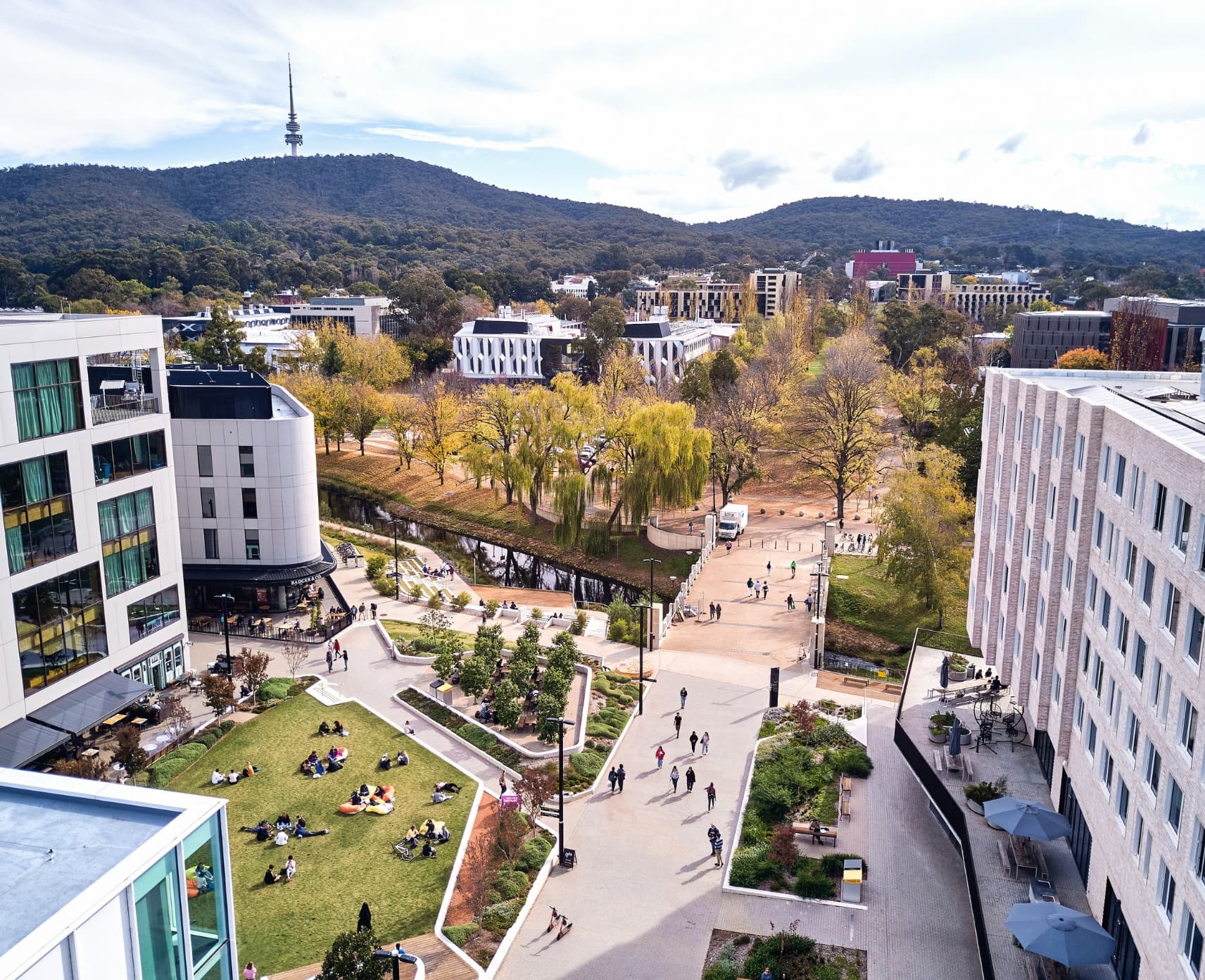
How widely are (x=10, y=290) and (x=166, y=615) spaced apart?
130062 mm

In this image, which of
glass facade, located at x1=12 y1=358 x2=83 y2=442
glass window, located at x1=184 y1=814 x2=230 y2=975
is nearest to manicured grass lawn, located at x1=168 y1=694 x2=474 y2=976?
glass window, located at x1=184 y1=814 x2=230 y2=975

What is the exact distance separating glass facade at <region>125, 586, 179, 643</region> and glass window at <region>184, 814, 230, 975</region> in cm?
2521

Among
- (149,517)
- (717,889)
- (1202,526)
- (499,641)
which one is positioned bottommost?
(717,889)

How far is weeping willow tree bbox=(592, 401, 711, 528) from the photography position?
59.9m

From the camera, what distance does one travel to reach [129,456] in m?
35.5

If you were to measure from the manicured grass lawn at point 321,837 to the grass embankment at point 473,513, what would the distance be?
2528 cm

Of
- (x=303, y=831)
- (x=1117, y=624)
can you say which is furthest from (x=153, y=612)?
(x=1117, y=624)

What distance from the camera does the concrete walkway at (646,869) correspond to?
2334 centimetres

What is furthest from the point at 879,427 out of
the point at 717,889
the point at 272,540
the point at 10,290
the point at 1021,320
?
the point at 10,290

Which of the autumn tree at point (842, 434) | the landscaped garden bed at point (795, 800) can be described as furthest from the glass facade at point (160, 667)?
the autumn tree at point (842, 434)

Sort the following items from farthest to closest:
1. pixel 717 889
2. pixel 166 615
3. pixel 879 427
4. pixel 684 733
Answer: pixel 879 427 → pixel 166 615 → pixel 684 733 → pixel 717 889

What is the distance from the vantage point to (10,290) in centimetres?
14088

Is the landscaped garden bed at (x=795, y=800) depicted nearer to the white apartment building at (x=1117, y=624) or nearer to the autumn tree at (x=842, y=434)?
the white apartment building at (x=1117, y=624)

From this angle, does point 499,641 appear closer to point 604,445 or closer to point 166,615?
point 166,615
